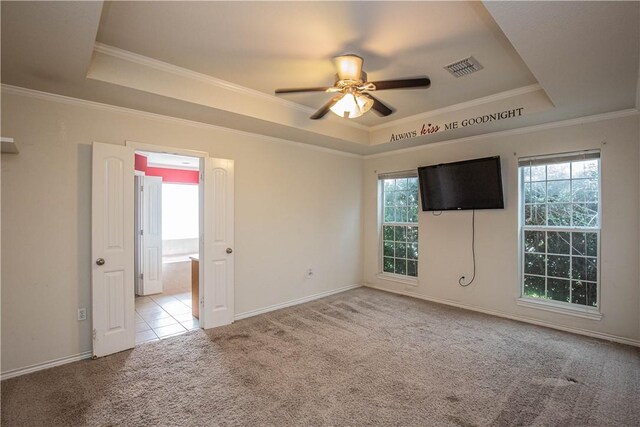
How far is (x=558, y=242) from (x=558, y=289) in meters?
0.56

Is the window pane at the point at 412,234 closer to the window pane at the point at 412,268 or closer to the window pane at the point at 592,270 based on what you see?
the window pane at the point at 412,268

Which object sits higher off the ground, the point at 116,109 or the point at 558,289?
the point at 116,109

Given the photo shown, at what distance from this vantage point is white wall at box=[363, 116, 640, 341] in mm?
3148

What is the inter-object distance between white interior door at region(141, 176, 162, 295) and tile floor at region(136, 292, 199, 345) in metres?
0.24

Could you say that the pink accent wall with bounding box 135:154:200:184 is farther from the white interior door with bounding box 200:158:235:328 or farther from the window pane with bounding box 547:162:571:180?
the window pane with bounding box 547:162:571:180

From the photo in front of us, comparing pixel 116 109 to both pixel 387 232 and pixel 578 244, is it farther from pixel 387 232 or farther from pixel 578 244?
pixel 578 244

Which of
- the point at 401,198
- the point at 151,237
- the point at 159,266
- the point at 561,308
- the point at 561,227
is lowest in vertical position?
the point at 561,308

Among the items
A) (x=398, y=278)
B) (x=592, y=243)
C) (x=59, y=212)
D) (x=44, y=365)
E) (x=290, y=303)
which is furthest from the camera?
(x=398, y=278)

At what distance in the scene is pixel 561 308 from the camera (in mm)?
3521

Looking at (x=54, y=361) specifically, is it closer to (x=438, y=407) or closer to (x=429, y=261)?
(x=438, y=407)

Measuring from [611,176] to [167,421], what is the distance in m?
4.62

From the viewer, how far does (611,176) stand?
3221 millimetres

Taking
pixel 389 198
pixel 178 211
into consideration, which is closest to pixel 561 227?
pixel 389 198

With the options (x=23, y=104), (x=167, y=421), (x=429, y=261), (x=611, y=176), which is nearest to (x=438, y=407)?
(x=167, y=421)
